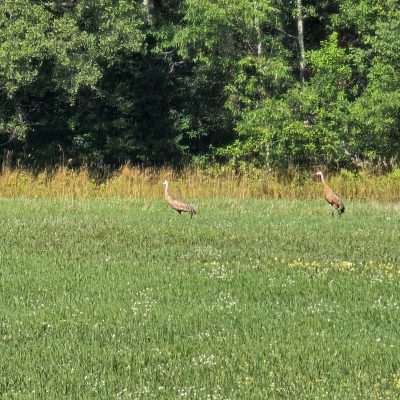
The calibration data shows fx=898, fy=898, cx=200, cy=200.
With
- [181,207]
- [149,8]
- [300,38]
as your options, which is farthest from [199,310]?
[149,8]

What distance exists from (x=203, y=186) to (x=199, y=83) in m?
9.41

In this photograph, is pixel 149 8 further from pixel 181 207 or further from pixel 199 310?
pixel 199 310

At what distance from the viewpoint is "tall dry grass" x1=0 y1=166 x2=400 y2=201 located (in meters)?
27.4

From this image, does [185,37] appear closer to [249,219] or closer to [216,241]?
[249,219]

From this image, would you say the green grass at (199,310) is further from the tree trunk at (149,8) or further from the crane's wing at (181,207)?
the tree trunk at (149,8)

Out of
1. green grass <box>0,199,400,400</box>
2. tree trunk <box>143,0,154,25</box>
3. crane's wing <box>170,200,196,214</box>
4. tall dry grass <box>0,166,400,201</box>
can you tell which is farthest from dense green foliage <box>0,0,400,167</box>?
green grass <box>0,199,400,400</box>

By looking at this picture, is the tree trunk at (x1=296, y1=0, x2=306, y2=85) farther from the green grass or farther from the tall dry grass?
the green grass

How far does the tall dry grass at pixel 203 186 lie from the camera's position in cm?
2741

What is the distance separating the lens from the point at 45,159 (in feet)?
116

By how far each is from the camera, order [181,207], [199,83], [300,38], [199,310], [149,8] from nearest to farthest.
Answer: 1. [199,310]
2. [181,207]
3. [300,38]
4. [149,8]
5. [199,83]

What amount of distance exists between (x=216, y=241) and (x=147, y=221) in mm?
3344

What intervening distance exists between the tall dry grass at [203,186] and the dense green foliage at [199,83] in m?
1.70

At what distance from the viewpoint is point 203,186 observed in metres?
28.3

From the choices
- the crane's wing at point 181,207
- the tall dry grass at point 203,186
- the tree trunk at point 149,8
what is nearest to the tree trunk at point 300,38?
the tall dry grass at point 203,186
